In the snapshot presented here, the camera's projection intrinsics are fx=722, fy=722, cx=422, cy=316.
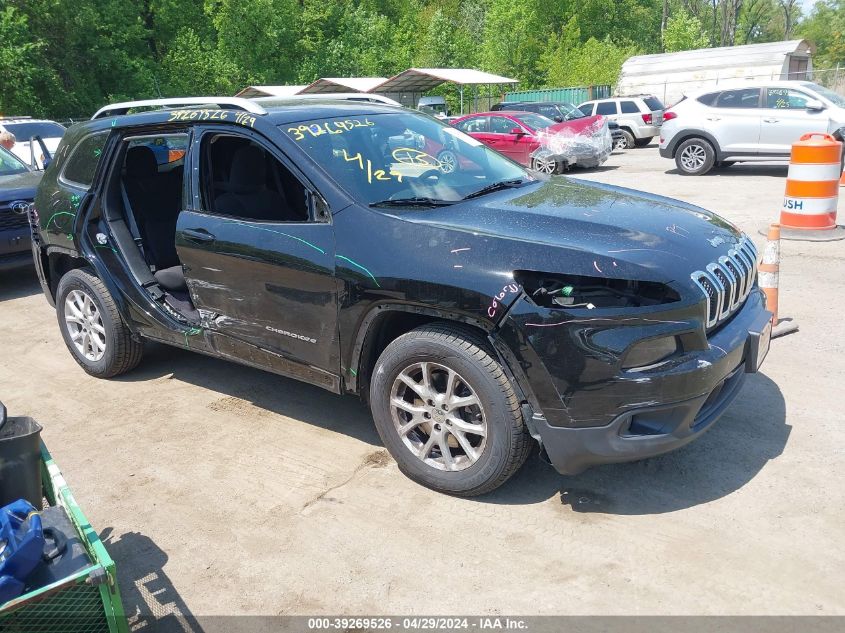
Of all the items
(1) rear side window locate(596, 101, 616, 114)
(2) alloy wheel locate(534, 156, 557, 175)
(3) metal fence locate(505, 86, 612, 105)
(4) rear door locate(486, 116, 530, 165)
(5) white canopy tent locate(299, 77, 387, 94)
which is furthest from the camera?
(3) metal fence locate(505, 86, 612, 105)

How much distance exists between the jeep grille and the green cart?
8.50 feet

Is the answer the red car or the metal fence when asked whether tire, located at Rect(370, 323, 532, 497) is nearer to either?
the red car

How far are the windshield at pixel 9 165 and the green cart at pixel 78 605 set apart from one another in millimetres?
8063

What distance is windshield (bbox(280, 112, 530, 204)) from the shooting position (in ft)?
12.7

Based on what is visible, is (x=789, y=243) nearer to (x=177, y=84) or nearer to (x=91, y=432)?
(x=91, y=432)

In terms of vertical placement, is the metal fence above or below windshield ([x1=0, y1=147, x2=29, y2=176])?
above

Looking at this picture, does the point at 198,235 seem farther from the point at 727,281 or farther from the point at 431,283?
the point at 727,281

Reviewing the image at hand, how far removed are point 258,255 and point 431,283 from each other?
1.18 m

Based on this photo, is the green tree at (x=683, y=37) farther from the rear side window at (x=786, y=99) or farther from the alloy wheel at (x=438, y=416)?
the alloy wheel at (x=438, y=416)

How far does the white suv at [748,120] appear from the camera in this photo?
13.4 meters

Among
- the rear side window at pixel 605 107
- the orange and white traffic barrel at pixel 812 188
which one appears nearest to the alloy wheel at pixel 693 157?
the orange and white traffic barrel at pixel 812 188

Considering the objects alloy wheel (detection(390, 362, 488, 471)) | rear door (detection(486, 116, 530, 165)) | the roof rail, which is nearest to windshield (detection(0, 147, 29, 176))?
the roof rail

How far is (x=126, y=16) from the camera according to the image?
36094 mm

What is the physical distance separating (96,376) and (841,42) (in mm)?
78061
